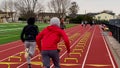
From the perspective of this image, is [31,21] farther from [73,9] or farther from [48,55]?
[73,9]

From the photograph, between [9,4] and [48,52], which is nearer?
[48,52]

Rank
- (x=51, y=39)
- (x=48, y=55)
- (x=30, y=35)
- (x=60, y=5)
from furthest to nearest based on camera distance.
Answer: (x=60, y=5), (x=30, y=35), (x=48, y=55), (x=51, y=39)

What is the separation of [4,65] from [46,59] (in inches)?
197

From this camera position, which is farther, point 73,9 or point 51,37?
point 73,9

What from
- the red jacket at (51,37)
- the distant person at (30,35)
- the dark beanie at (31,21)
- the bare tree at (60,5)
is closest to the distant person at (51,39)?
the red jacket at (51,37)

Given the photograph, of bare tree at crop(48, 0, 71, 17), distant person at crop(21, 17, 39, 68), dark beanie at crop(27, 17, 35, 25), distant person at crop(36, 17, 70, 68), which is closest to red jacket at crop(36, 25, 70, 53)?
distant person at crop(36, 17, 70, 68)

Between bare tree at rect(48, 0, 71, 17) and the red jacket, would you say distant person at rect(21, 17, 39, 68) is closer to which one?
the red jacket

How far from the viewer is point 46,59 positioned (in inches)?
359

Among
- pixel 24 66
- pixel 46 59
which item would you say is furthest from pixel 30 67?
pixel 46 59

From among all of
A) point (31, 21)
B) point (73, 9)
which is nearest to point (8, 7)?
point (73, 9)

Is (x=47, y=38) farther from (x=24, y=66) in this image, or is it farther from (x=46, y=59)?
(x=24, y=66)

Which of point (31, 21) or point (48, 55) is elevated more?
point (31, 21)

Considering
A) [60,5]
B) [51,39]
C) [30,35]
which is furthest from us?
[60,5]

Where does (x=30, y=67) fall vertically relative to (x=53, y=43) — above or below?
below
